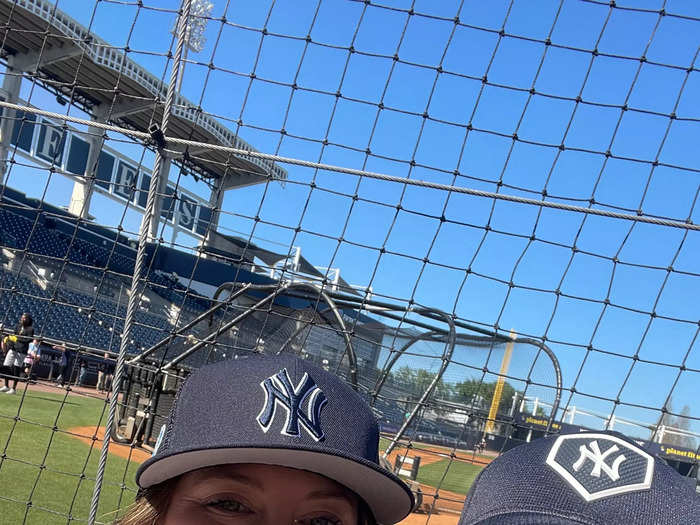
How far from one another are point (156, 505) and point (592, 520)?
0.67 metres

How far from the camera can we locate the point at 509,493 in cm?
72

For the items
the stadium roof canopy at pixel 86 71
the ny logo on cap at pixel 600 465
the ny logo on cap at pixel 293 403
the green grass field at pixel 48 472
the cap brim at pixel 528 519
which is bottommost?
the green grass field at pixel 48 472

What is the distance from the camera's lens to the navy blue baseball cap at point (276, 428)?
86 cm

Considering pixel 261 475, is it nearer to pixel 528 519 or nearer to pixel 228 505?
pixel 228 505

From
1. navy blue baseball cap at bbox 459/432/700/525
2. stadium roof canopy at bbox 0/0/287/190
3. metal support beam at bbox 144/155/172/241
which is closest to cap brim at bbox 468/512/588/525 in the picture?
navy blue baseball cap at bbox 459/432/700/525

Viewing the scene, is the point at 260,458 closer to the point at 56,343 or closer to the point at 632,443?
the point at 632,443

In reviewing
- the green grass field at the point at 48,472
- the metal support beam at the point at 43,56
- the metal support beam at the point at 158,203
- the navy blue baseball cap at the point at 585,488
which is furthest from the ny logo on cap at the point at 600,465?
the metal support beam at the point at 43,56

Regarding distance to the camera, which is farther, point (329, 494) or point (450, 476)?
point (450, 476)

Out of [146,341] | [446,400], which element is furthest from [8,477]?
[146,341]

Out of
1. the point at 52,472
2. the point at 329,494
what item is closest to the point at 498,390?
the point at 52,472

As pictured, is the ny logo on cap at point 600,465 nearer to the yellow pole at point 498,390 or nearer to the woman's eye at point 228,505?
the woman's eye at point 228,505

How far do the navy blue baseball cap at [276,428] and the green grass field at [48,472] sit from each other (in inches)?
77.2

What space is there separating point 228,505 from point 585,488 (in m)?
0.49

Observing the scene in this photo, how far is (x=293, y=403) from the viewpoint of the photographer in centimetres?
92
